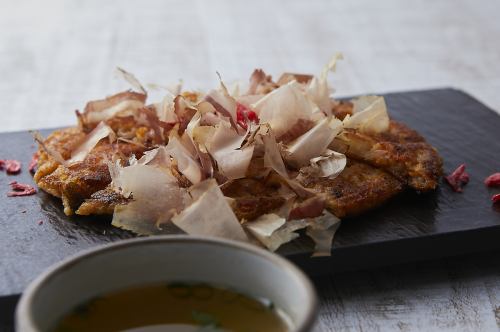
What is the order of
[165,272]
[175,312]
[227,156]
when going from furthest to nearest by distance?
[227,156] < [165,272] < [175,312]

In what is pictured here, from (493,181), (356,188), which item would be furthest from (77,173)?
(493,181)

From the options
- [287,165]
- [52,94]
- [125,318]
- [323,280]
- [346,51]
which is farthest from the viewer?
[346,51]

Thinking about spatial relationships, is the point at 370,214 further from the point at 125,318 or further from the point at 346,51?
the point at 346,51

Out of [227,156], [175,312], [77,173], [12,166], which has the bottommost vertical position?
[12,166]

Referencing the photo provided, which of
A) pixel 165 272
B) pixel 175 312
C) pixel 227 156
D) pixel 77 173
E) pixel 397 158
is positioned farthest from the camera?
pixel 397 158

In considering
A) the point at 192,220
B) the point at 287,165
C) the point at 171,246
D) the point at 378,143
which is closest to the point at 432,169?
the point at 378,143

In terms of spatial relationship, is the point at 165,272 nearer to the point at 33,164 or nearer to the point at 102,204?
the point at 102,204

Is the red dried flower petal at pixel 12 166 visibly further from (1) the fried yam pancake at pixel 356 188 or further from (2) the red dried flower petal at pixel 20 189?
(1) the fried yam pancake at pixel 356 188

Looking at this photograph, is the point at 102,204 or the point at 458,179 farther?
the point at 458,179
